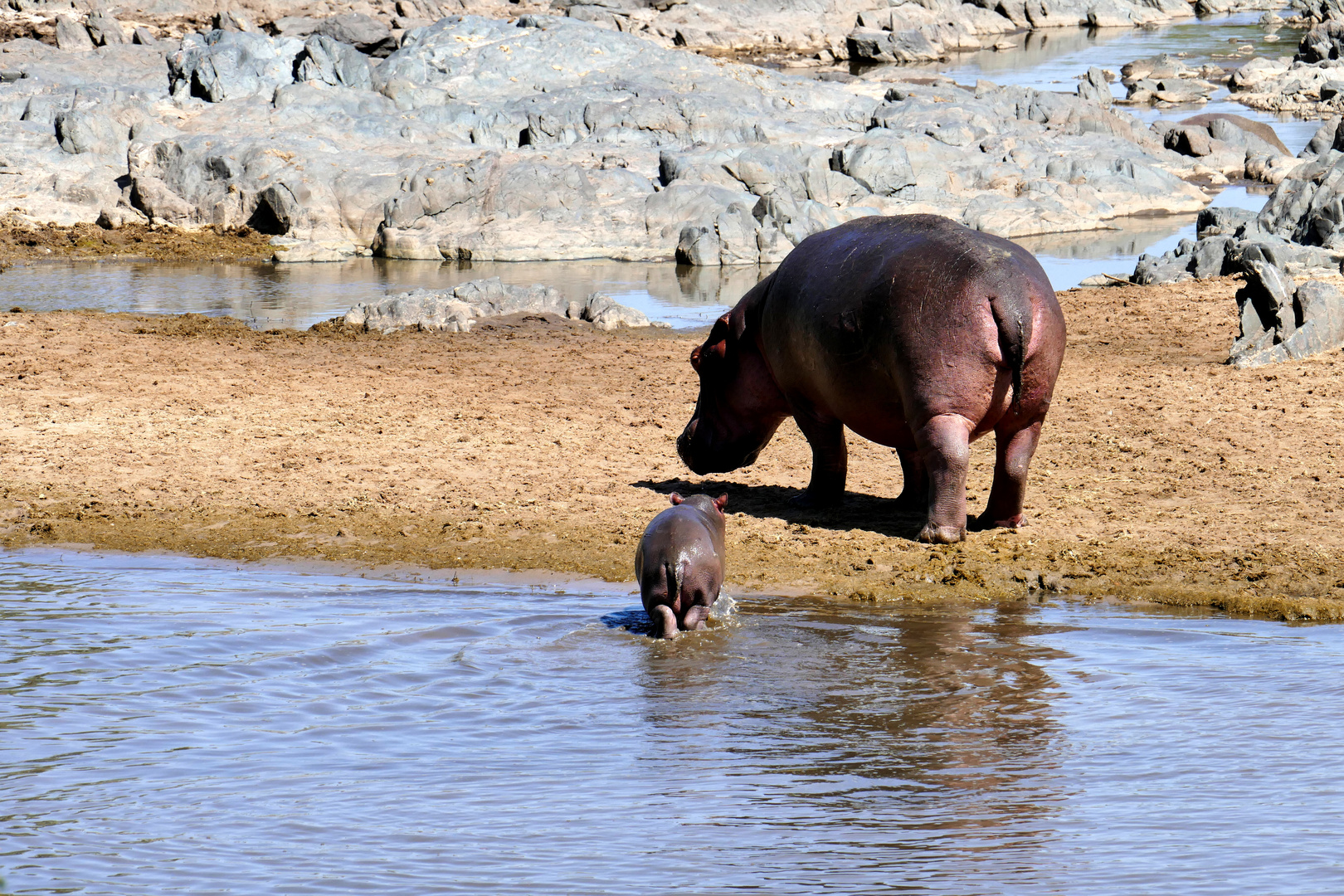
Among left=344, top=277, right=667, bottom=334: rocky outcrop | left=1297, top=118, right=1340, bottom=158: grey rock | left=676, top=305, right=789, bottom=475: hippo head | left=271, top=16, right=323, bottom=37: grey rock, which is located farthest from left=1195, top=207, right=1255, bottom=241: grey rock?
left=271, top=16, right=323, bottom=37: grey rock

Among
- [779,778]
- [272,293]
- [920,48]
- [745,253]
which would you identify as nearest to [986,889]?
[779,778]

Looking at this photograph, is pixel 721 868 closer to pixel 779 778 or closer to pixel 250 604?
pixel 779 778

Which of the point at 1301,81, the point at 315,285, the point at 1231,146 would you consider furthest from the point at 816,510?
the point at 1301,81

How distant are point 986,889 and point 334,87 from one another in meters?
25.7

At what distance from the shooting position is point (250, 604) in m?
7.28

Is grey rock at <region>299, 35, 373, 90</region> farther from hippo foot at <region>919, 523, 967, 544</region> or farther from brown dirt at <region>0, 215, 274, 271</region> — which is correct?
hippo foot at <region>919, 523, 967, 544</region>

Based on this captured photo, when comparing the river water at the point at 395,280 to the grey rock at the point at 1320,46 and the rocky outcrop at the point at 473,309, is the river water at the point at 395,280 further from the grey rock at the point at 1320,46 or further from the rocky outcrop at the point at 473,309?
the grey rock at the point at 1320,46

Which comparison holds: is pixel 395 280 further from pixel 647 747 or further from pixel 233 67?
pixel 647 747

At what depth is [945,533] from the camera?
8094mm

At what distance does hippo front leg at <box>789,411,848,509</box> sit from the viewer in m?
8.89

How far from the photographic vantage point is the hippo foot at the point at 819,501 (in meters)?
9.09

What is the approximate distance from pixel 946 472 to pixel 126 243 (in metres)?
17.2

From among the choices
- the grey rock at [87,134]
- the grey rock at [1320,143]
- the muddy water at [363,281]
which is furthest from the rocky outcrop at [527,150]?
the grey rock at [1320,143]

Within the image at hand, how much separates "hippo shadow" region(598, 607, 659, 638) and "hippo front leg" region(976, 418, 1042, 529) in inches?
90.8
